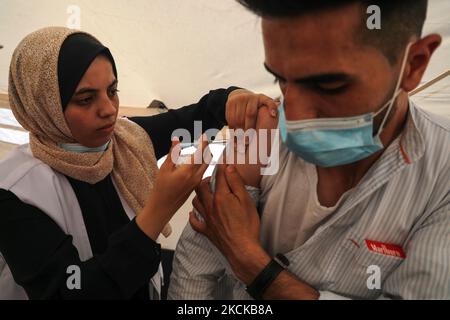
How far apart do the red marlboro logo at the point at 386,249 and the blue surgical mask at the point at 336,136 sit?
0.20 meters

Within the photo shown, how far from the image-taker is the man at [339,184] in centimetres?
58

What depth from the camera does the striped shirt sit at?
2.12 feet

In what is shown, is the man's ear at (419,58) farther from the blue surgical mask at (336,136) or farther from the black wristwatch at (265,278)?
the black wristwatch at (265,278)

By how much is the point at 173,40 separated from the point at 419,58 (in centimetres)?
129

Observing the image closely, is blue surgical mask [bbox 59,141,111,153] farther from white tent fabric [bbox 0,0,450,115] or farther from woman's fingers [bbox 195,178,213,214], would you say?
white tent fabric [bbox 0,0,450,115]

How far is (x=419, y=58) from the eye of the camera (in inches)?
24.7

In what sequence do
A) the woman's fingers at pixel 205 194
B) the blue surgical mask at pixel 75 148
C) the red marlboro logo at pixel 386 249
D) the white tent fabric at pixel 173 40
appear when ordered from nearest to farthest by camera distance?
the red marlboro logo at pixel 386 249 → the woman's fingers at pixel 205 194 → the blue surgical mask at pixel 75 148 → the white tent fabric at pixel 173 40

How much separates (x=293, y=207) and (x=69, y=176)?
0.66m

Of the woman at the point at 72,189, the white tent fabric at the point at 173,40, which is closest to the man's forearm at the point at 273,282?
the woman at the point at 72,189

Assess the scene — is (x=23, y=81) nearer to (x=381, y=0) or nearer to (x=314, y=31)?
(x=314, y=31)

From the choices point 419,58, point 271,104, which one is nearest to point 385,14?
point 419,58

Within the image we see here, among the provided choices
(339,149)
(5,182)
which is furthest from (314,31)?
(5,182)

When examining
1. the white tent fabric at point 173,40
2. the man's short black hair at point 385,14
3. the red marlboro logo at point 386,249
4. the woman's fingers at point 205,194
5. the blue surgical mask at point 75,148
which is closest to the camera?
the man's short black hair at point 385,14

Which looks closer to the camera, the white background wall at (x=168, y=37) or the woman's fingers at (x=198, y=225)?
the woman's fingers at (x=198, y=225)
